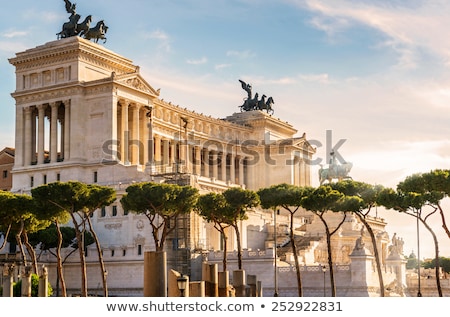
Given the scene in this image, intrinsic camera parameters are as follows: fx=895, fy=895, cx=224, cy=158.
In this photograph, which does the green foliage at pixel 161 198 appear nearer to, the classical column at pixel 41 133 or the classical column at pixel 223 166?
the classical column at pixel 41 133

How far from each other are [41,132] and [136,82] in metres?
11.3

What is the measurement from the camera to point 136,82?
93.3m

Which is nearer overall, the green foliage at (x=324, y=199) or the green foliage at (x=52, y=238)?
the green foliage at (x=324, y=199)

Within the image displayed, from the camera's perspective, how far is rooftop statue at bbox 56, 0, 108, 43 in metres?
92.9

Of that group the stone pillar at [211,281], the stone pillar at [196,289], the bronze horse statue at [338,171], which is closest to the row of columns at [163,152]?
the bronze horse statue at [338,171]

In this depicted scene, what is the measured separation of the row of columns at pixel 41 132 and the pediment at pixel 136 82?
5.98 meters

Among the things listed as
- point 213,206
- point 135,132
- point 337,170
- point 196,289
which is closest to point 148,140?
point 135,132

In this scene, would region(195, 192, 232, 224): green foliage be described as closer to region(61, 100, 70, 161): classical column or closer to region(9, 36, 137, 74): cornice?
region(61, 100, 70, 161): classical column

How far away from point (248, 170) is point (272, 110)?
11.1 m

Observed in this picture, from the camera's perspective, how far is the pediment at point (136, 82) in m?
90.4

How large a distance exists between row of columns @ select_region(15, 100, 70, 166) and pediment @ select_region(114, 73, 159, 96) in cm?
598

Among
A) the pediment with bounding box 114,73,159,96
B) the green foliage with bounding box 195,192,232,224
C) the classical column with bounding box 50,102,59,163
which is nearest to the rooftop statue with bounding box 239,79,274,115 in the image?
the pediment with bounding box 114,73,159,96

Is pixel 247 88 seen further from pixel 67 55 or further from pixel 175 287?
pixel 175 287
